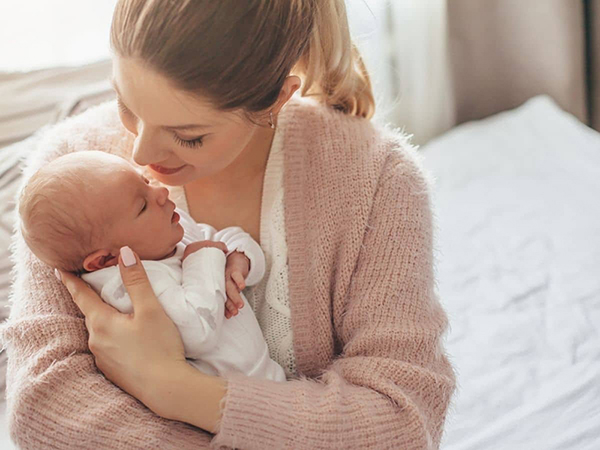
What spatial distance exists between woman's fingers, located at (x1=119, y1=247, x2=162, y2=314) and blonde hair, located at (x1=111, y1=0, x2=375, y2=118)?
26 centimetres

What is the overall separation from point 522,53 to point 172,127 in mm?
2054

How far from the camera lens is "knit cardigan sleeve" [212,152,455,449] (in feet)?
3.67

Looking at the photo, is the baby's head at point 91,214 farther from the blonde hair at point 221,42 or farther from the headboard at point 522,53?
the headboard at point 522,53

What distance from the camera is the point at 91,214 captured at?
111 centimetres

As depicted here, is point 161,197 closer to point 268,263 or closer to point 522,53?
point 268,263

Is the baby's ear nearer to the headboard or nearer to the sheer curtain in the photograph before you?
the sheer curtain

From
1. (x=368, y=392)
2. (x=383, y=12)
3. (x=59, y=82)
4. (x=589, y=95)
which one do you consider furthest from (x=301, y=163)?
(x=589, y=95)

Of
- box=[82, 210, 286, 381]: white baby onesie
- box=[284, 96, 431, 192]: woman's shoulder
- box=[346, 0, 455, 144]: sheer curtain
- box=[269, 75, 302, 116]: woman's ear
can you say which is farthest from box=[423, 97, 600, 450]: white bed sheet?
box=[269, 75, 302, 116]: woman's ear

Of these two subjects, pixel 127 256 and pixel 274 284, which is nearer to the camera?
pixel 127 256

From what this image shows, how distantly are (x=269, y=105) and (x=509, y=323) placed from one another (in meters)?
1.00

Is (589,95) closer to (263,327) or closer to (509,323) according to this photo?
(509,323)

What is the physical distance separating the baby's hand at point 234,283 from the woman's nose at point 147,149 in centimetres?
20

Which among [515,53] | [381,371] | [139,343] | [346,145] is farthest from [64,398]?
[515,53]

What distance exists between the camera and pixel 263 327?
131 cm
